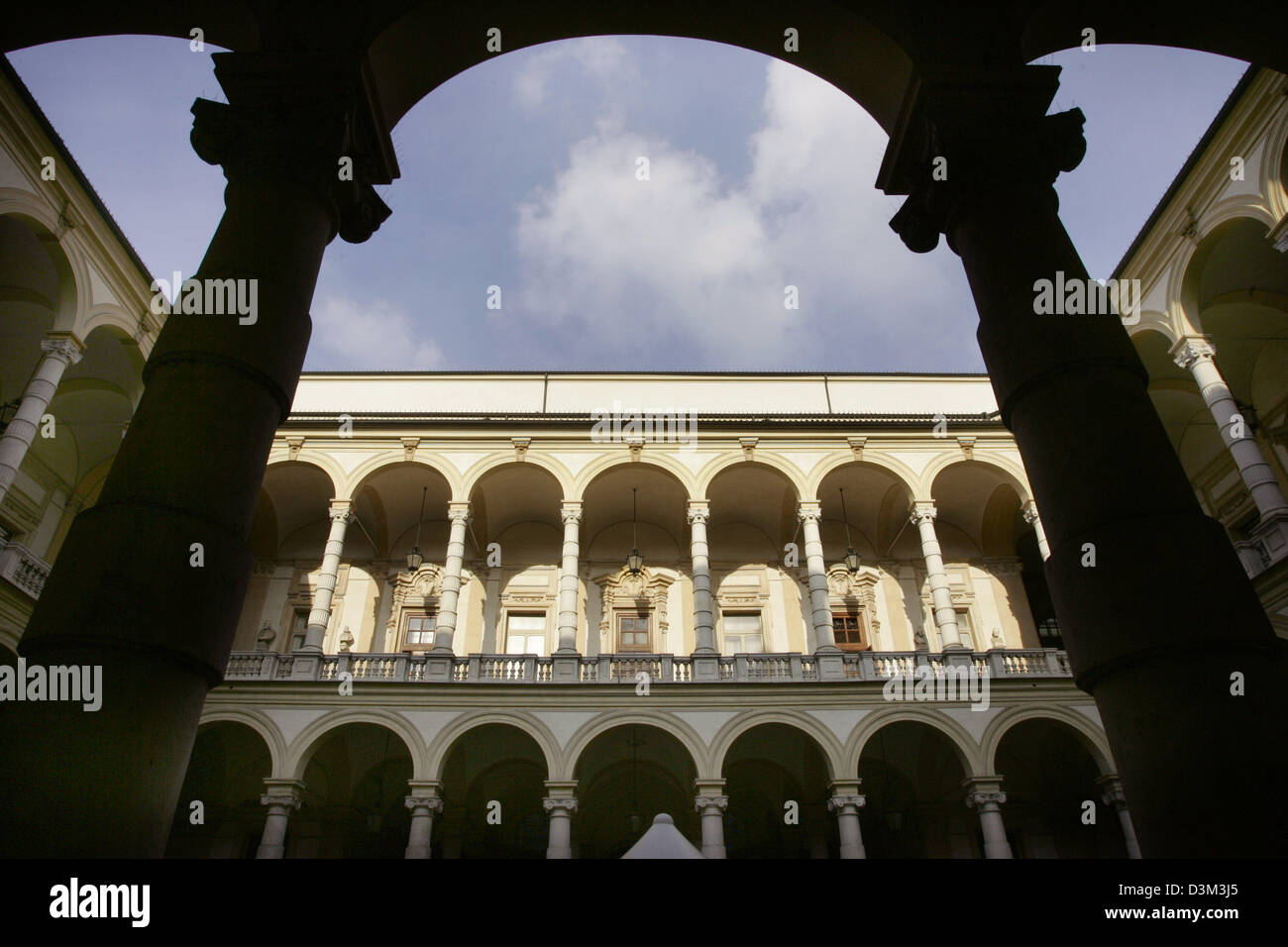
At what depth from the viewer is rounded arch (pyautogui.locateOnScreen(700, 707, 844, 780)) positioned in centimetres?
1406

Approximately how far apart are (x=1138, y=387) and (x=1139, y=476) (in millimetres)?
465

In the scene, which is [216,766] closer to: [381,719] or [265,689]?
[265,689]

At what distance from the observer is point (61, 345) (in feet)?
42.7

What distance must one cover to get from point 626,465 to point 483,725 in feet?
20.6

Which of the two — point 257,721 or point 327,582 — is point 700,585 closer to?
point 327,582

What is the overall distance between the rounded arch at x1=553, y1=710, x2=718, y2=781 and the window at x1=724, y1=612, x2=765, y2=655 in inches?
150

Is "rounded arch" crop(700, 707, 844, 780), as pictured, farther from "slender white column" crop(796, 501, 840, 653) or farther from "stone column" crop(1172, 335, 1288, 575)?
"stone column" crop(1172, 335, 1288, 575)

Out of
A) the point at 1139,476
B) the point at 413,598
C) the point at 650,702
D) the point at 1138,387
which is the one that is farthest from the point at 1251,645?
the point at 413,598

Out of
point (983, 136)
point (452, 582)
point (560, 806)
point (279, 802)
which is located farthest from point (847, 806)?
point (983, 136)

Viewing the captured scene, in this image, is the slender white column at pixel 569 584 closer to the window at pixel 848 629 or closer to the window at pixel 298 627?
the window at pixel 848 629

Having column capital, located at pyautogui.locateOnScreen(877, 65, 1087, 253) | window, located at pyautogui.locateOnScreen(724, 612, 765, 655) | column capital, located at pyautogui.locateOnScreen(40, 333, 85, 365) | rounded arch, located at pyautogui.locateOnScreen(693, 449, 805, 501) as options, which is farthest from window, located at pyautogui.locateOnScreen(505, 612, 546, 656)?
column capital, located at pyautogui.locateOnScreen(877, 65, 1087, 253)

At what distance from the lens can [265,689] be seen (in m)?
14.6

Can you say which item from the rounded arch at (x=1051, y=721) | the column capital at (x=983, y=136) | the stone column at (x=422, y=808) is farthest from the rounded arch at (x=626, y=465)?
the column capital at (x=983, y=136)

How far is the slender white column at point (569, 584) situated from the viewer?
614 inches
